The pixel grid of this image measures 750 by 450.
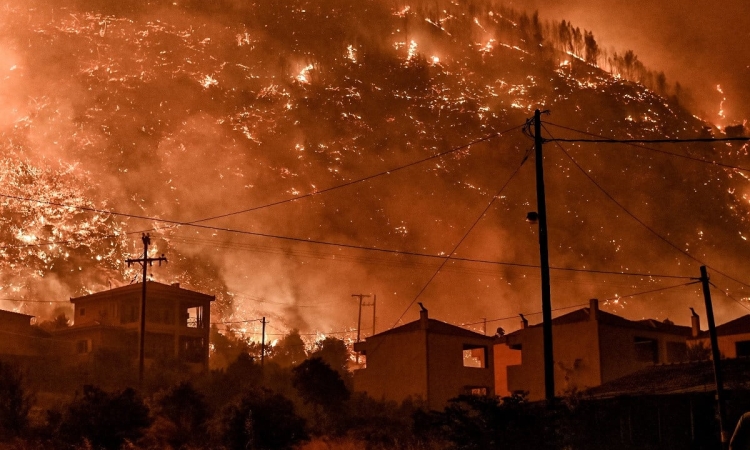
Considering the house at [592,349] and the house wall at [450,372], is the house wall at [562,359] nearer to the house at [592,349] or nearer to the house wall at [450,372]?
the house at [592,349]

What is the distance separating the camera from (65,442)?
97.3 feet

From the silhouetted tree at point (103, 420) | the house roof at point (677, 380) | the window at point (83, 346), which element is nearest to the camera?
the silhouetted tree at point (103, 420)

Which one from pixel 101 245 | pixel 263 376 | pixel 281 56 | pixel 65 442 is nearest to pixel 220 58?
pixel 281 56

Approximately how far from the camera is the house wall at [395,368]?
55.0 meters

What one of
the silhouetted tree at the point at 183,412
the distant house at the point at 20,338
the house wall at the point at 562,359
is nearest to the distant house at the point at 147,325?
the distant house at the point at 20,338

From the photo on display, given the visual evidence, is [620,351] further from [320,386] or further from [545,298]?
[545,298]

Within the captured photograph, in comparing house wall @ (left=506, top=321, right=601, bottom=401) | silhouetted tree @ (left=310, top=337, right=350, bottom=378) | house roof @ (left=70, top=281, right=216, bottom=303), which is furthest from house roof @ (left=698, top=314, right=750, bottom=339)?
house roof @ (left=70, top=281, right=216, bottom=303)

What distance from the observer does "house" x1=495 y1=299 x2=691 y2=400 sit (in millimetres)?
51875

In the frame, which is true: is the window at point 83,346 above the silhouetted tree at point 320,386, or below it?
above

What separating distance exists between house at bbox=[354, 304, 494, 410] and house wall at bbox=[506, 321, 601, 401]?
2.63 m

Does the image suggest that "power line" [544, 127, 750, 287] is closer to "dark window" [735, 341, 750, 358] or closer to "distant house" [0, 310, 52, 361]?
"dark window" [735, 341, 750, 358]

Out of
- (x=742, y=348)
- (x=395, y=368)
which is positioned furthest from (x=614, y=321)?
Answer: (x=395, y=368)

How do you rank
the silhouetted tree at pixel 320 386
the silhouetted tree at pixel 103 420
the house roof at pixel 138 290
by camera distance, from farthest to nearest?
the house roof at pixel 138 290 < the silhouetted tree at pixel 320 386 < the silhouetted tree at pixel 103 420

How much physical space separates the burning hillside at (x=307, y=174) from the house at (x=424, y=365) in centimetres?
6810
